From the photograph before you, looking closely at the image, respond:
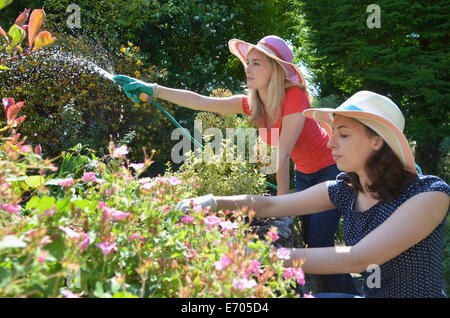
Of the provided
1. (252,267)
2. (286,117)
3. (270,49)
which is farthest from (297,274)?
(270,49)

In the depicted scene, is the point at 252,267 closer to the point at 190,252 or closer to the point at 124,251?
the point at 190,252

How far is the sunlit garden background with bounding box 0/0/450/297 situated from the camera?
966 millimetres

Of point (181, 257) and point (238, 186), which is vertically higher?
point (238, 186)

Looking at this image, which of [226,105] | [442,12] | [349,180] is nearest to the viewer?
[349,180]

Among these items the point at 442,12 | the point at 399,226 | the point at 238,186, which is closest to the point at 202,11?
the point at 442,12

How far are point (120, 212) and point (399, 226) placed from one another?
Answer: 1.05m

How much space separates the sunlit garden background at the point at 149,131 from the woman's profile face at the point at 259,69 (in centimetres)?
51

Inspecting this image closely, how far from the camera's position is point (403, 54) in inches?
276

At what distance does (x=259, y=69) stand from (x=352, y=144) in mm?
1024

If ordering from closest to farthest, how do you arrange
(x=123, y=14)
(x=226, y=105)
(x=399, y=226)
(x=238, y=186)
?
(x=399, y=226), (x=238, y=186), (x=226, y=105), (x=123, y=14)

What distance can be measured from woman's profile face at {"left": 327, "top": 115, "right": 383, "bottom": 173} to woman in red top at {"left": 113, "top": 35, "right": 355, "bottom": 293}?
25.0 inches

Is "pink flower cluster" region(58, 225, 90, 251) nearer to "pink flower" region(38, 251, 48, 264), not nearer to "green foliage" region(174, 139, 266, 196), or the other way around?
"pink flower" region(38, 251, 48, 264)

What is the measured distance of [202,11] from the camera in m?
8.98

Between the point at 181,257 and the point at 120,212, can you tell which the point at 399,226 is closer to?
the point at 181,257
